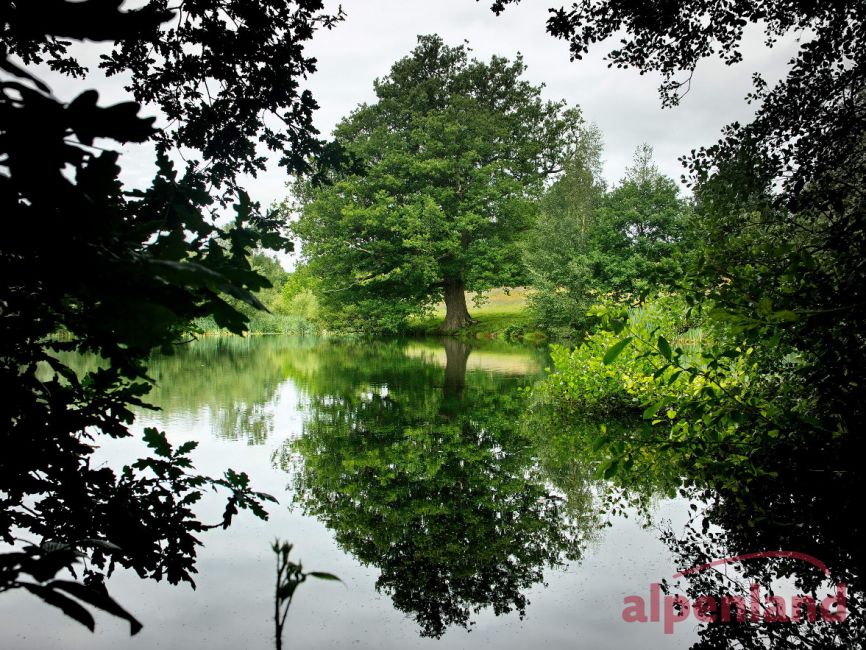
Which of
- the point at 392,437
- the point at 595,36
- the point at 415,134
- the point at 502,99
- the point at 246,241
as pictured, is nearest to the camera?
the point at 246,241

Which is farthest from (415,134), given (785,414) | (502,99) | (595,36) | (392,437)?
(785,414)

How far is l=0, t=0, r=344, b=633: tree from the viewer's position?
0.73 metres

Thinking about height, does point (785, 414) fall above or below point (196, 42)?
below

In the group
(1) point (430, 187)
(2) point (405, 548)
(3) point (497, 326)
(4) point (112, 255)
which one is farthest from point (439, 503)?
(3) point (497, 326)

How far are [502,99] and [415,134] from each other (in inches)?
272

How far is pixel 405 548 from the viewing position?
165 inches

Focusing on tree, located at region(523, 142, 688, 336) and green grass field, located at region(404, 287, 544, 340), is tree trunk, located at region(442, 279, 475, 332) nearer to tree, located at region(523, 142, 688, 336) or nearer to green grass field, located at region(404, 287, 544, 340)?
green grass field, located at region(404, 287, 544, 340)

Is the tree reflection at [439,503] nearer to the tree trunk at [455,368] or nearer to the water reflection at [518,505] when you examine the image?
the water reflection at [518,505]

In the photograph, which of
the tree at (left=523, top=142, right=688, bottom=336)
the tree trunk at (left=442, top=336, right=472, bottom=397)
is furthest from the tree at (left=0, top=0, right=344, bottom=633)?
the tree at (left=523, top=142, right=688, bottom=336)

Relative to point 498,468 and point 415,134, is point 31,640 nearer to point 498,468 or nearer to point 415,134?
point 498,468

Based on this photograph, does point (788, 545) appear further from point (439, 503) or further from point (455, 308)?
point (455, 308)

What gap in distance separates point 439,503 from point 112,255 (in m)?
4.68

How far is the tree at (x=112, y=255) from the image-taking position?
0.73 metres

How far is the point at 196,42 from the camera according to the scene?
9.75 ft
